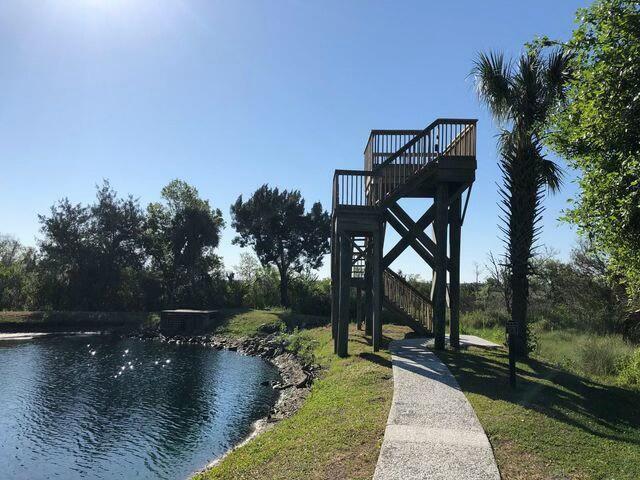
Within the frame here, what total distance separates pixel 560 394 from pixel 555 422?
6.57 feet

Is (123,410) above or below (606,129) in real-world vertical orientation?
below

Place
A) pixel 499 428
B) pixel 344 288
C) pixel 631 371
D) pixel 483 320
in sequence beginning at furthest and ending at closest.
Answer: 1. pixel 483 320
2. pixel 344 288
3. pixel 631 371
4. pixel 499 428

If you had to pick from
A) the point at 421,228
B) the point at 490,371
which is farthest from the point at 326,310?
the point at 490,371

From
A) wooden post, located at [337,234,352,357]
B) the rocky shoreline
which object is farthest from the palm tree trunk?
the rocky shoreline

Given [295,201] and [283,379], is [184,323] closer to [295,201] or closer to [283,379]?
[295,201]

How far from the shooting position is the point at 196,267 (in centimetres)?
4441

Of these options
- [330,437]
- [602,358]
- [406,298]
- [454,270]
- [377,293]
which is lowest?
[330,437]

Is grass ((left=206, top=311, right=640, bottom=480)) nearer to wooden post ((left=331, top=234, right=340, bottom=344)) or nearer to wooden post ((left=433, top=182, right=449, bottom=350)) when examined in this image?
wooden post ((left=433, top=182, right=449, bottom=350))

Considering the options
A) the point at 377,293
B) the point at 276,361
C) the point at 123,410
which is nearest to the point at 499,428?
the point at 377,293

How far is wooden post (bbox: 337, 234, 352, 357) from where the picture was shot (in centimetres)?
1550

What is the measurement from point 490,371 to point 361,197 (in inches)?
272

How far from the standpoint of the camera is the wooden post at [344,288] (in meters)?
15.5

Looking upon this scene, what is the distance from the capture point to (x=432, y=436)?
24.0 feet

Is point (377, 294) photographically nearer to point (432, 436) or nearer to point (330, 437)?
point (330, 437)
